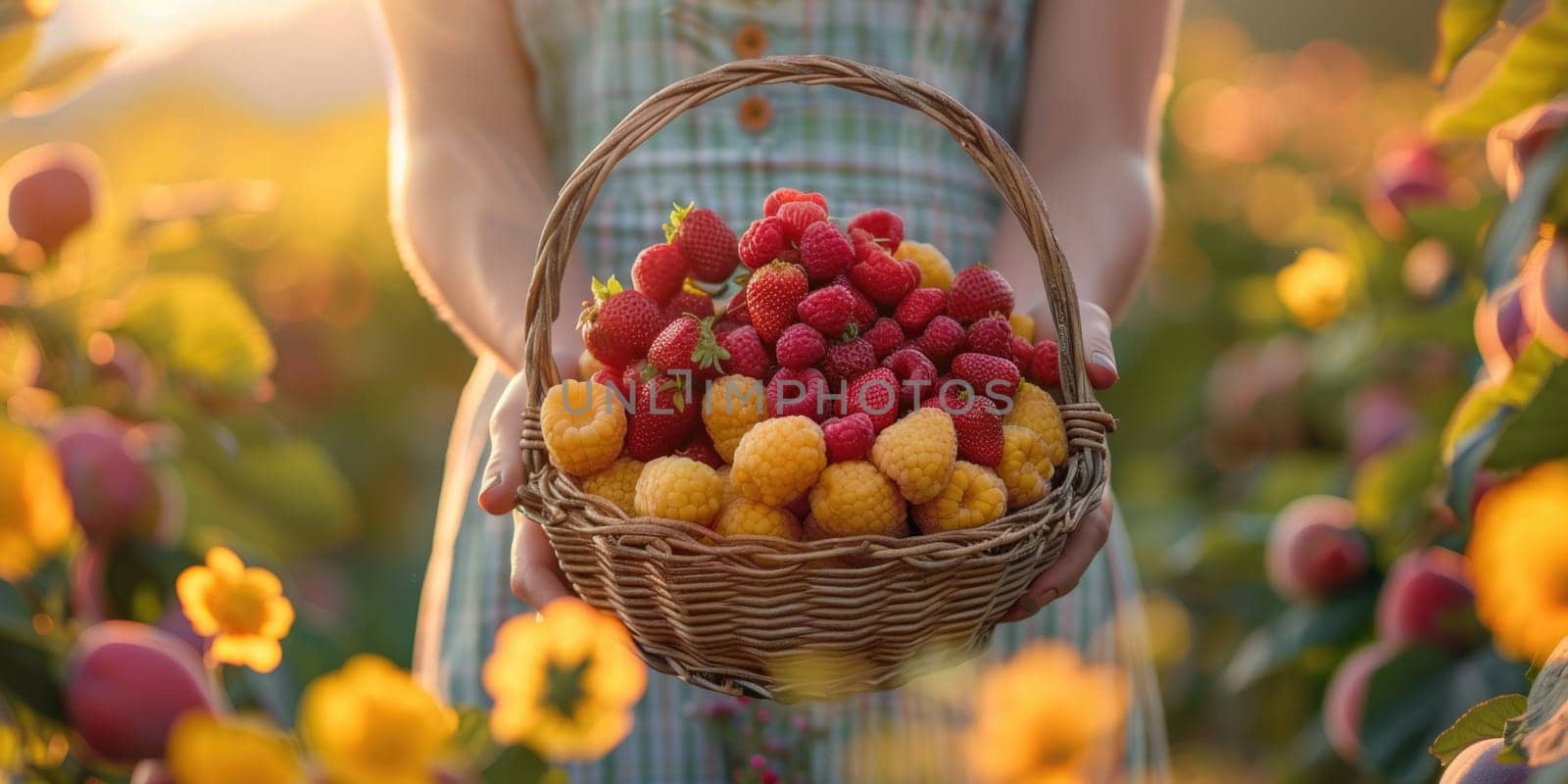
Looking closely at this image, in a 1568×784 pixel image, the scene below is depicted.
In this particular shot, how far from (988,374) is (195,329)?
74cm

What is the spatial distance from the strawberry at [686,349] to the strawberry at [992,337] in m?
0.19

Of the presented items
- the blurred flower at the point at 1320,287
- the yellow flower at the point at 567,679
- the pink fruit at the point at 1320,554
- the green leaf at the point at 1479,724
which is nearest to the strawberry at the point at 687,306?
the yellow flower at the point at 567,679

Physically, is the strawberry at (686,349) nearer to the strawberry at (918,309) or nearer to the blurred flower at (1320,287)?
the strawberry at (918,309)

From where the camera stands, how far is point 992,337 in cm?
100

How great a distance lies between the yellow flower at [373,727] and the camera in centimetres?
68

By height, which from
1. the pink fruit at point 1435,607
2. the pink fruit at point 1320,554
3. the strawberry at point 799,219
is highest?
the strawberry at point 799,219

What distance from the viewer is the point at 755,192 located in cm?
134

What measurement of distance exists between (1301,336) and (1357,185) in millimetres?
1011

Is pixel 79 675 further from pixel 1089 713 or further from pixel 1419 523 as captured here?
pixel 1419 523

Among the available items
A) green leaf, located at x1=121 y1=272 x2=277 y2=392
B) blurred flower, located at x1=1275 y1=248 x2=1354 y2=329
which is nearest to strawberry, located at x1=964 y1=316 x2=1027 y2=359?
green leaf, located at x1=121 y1=272 x2=277 y2=392

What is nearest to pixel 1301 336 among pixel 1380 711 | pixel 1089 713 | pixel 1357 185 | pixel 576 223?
pixel 1357 185

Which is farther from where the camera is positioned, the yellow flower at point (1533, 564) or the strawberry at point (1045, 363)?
the strawberry at point (1045, 363)

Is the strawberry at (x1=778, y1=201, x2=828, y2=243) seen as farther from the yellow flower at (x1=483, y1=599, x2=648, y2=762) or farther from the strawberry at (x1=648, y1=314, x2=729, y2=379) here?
the yellow flower at (x1=483, y1=599, x2=648, y2=762)

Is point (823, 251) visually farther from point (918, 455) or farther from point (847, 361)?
point (918, 455)
